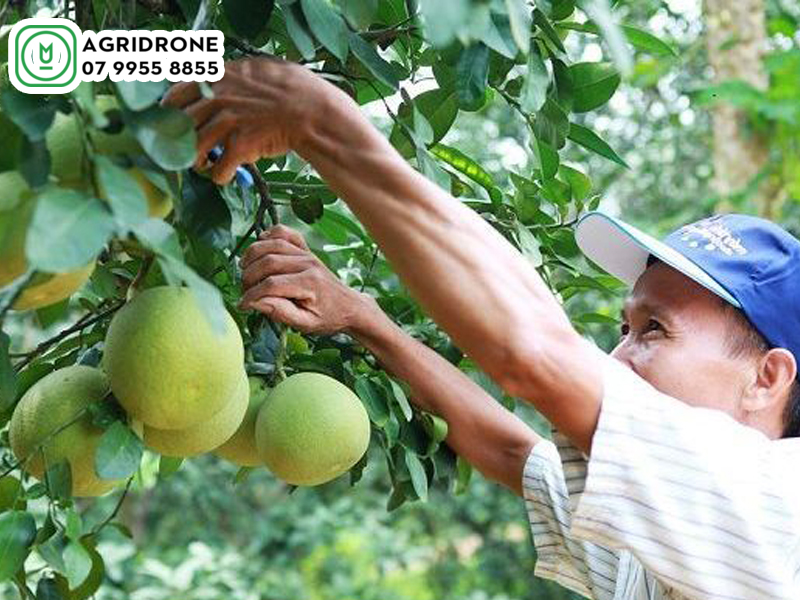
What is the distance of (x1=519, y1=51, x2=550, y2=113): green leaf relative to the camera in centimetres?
110

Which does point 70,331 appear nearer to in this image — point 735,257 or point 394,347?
point 394,347

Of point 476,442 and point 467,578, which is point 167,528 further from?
point 476,442

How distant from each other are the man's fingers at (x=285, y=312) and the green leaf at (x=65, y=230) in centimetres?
42

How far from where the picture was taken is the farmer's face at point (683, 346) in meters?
1.31

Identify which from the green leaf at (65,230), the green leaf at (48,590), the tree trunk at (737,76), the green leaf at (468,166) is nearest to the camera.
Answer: the green leaf at (65,230)

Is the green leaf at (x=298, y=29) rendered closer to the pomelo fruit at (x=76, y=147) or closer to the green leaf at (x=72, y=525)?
the pomelo fruit at (x=76, y=147)

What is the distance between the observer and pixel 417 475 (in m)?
1.28

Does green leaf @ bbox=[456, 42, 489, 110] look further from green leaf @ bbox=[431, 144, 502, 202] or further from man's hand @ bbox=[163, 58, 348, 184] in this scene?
green leaf @ bbox=[431, 144, 502, 202]

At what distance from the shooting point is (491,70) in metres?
1.21

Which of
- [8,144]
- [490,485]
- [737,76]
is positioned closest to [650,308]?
[8,144]

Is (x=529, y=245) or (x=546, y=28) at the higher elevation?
(x=546, y=28)

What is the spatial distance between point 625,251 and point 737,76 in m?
2.64

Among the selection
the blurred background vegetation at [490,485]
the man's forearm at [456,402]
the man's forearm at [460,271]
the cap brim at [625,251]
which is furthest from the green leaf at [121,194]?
the blurred background vegetation at [490,485]

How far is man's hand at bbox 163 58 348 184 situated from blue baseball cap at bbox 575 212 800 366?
45cm
